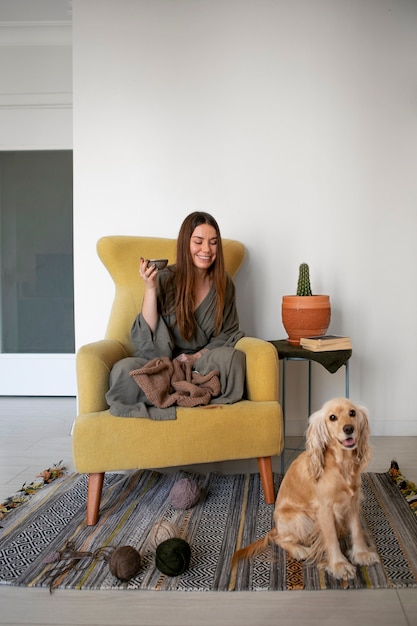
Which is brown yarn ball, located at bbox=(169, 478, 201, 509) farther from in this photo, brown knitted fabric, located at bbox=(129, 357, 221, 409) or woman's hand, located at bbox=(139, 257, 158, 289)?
woman's hand, located at bbox=(139, 257, 158, 289)

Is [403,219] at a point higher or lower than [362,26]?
lower

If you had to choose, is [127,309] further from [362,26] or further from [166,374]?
[362,26]

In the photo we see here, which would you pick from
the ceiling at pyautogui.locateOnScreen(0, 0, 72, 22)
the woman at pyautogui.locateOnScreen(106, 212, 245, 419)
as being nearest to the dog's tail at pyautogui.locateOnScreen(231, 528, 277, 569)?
the woman at pyautogui.locateOnScreen(106, 212, 245, 419)

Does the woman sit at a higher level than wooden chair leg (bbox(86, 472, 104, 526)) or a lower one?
higher

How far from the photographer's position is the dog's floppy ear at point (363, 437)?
5.24 ft

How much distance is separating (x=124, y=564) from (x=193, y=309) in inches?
47.6

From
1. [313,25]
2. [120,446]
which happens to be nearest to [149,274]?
[120,446]

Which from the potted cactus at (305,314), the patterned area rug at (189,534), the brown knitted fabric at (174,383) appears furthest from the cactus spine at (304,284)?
the patterned area rug at (189,534)

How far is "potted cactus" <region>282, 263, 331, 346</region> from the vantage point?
2625mm

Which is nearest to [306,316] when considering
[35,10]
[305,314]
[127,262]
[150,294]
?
[305,314]

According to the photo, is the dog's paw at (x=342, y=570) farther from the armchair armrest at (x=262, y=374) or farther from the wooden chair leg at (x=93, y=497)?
the wooden chair leg at (x=93, y=497)

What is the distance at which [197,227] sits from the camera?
249 centimetres

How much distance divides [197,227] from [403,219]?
1.28 metres

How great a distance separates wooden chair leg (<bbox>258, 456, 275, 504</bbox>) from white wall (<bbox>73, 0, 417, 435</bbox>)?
1.22m
